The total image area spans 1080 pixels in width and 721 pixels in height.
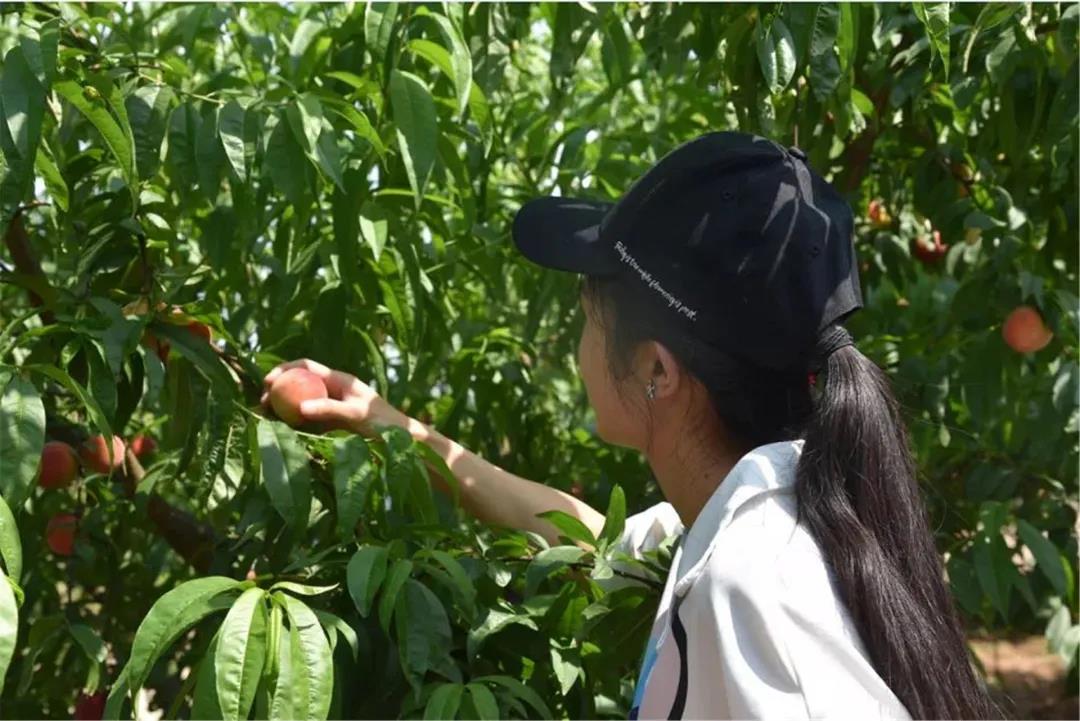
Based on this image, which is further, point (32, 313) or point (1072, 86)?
point (1072, 86)

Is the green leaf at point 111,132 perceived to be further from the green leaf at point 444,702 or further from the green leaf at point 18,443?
the green leaf at point 444,702

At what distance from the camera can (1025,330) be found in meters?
2.81

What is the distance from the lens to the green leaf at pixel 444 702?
178 cm

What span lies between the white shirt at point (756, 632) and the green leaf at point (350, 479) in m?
0.56

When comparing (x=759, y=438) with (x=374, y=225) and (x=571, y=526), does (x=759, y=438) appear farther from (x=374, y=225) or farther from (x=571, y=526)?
(x=374, y=225)

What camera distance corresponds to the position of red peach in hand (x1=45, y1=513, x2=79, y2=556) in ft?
8.73

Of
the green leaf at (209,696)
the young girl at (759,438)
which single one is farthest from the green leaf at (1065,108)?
the green leaf at (209,696)

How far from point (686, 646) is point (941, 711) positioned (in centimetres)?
26

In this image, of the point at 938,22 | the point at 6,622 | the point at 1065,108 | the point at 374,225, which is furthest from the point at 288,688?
the point at 1065,108

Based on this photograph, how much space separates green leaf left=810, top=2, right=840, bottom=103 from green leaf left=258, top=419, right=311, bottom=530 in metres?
0.93

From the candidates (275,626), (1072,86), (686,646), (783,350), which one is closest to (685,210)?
(783,350)

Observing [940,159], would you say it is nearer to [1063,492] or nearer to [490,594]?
[1063,492]

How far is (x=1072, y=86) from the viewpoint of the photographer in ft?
8.36

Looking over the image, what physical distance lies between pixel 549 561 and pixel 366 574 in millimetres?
287
